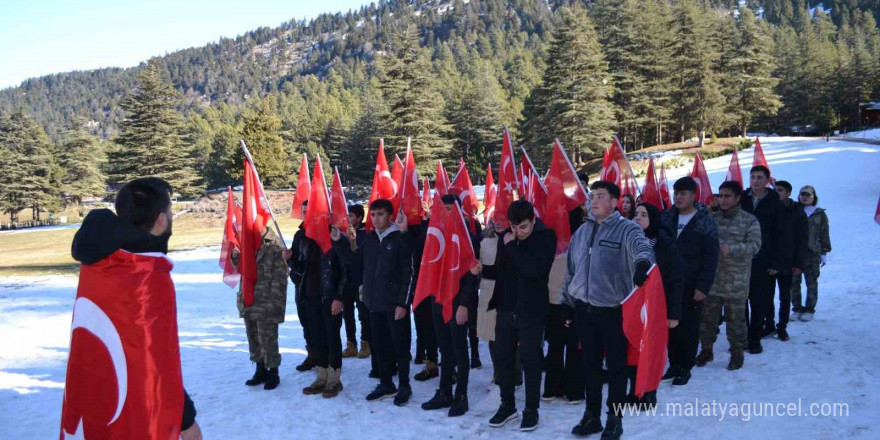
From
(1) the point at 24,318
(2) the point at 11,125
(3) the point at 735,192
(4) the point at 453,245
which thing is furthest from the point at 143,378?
(2) the point at 11,125

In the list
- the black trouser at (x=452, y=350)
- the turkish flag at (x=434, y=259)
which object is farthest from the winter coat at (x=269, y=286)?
the black trouser at (x=452, y=350)

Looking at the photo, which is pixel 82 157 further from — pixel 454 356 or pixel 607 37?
pixel 454 356

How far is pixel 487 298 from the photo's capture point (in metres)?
5.44

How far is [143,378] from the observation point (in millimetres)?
2551

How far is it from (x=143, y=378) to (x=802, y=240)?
8.00 metres

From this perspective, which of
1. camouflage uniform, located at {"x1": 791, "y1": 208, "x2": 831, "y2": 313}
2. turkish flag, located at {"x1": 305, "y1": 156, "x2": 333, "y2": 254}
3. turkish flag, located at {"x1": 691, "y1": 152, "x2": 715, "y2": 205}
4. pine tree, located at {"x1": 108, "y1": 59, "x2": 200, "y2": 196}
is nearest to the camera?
turkish flag, located at {"x1": 305, "y1": 156, "x2": 333, "y2": 254}

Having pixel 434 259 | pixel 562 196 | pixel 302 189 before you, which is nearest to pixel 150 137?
pixel 302 189

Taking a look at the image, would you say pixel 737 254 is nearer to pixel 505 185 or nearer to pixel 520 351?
pixel 505 185

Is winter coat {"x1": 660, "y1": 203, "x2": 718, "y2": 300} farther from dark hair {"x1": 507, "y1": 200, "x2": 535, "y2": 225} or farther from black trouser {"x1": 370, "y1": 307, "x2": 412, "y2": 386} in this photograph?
black trouser {"x1": 370, "y1": 307, "x2": 412, "y2": 386}

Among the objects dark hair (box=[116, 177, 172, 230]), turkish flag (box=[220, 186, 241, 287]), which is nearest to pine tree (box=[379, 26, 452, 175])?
turkish flag (box=[220, 186, 241, 287])

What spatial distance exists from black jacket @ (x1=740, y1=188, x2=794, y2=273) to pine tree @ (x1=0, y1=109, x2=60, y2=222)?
5879 centimetres

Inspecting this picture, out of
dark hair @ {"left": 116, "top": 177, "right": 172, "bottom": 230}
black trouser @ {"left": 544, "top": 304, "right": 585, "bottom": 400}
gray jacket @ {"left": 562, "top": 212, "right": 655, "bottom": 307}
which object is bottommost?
black trouser @ {"left": 544, "top": 304, "right": 585, "bottom": 400}

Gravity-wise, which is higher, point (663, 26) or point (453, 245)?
point (663, 26)

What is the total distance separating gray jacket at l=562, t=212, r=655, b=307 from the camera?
453 cm
